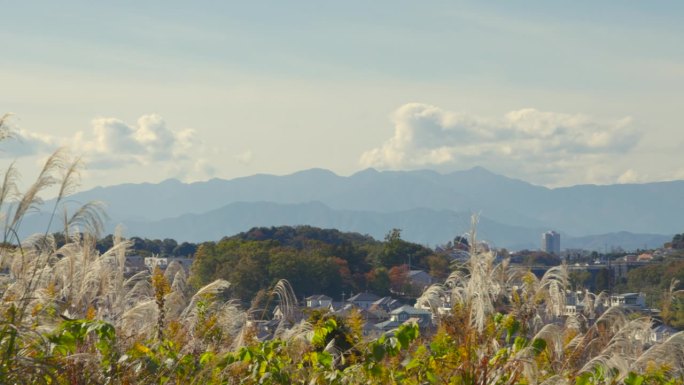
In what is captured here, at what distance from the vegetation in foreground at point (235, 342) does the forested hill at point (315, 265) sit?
Result: 35551 millimetres

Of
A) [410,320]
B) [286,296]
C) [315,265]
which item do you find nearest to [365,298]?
[315,265]

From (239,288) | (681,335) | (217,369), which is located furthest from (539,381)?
(239,288)

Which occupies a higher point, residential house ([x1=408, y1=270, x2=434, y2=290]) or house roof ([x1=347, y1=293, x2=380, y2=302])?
residential house ([x1=408, y1=270, x2=434, y2=290])

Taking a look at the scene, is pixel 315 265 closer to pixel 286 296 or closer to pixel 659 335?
pixel 659 335

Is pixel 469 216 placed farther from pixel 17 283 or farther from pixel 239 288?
pixel 239 288

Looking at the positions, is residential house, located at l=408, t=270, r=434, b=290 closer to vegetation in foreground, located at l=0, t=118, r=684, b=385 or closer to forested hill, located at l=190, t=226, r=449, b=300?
forested hill, located at l=190, t=226, r=449, b=300

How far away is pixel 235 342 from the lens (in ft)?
21.7

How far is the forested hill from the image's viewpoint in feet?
157

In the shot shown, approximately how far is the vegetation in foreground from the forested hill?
35.6 meters

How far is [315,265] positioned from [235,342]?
50670 millimetres

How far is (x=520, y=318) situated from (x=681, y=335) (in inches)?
31.7

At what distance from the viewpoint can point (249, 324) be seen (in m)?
7.03

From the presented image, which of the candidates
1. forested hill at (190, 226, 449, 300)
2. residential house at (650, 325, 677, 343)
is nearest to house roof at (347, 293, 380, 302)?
forested hill at (190, 226, 449, 300)

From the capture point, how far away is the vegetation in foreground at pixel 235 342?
4512 millimetres
